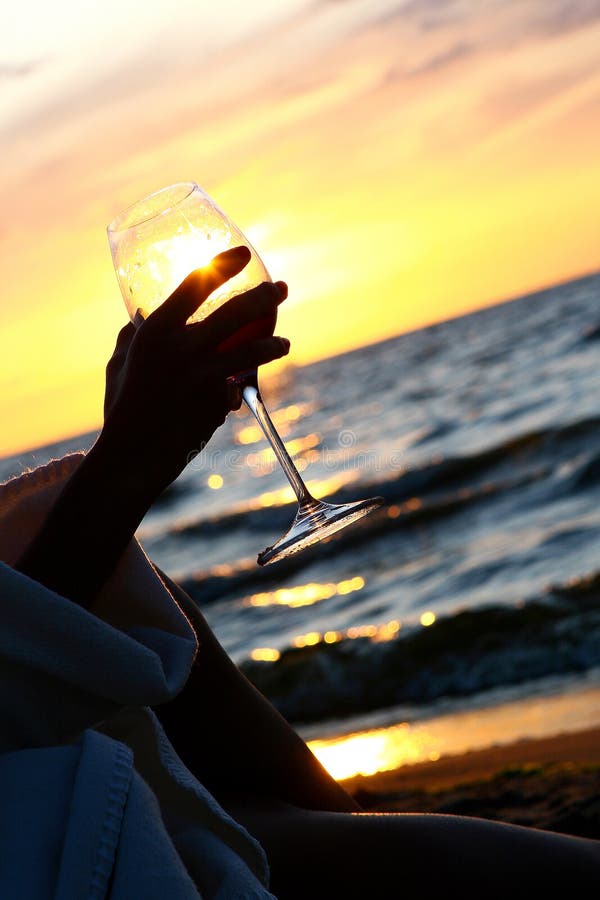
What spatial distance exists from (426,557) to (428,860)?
8506 millimetres

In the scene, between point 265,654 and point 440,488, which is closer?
point 265,654

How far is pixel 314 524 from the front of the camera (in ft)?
7.16

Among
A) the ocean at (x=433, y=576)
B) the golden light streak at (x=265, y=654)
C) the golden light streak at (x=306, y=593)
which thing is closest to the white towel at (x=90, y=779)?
the ocean at (x=433, y=576)

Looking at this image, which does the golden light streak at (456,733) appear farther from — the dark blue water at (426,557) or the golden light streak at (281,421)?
the golden light streak at (281,421)

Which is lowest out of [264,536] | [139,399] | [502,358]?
[502,358]

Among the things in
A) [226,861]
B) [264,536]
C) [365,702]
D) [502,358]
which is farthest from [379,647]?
[502,358]

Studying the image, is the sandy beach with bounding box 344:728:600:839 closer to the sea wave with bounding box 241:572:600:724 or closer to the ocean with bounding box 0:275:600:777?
the ocean with bounding box 0:275:600:777

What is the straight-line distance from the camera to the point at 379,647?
7.17 meters

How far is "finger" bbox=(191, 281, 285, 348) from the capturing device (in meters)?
1.34

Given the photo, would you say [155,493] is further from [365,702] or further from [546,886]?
[365,702]

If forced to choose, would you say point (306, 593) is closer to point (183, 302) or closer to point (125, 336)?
point (125, 336)

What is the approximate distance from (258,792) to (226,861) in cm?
44

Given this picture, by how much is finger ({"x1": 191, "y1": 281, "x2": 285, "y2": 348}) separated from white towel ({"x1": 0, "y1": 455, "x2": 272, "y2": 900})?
0.39 meters


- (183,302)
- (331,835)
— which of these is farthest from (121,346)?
(331,835)
